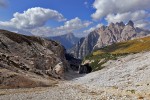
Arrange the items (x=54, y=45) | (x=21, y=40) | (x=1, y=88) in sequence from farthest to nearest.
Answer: (x=54, y=45)
(x=21, y=40)
(x=1, y=88)

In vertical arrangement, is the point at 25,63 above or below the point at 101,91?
above

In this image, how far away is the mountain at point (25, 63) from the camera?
78.0m

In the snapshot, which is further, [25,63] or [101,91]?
[25,63]

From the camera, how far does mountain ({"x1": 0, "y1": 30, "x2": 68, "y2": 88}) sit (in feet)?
256

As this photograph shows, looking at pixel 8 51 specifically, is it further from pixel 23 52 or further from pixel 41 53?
pixel 41 53

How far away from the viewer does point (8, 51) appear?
11319 cm

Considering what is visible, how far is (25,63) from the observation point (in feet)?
355

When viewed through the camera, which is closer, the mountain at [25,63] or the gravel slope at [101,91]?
the gravel slope at [101,91]

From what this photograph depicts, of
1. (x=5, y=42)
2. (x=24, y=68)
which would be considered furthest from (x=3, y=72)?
(x=5, y=42)

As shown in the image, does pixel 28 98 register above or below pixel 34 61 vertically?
below

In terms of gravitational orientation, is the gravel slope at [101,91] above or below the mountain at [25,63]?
below

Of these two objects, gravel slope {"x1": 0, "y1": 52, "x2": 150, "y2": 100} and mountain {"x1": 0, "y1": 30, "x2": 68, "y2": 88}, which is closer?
gravel slope {"x1": 0, "y1": 52, "x2": 150, "y2": 100}

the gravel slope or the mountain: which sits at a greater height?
the mountain

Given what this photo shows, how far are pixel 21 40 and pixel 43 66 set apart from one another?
684 inches
